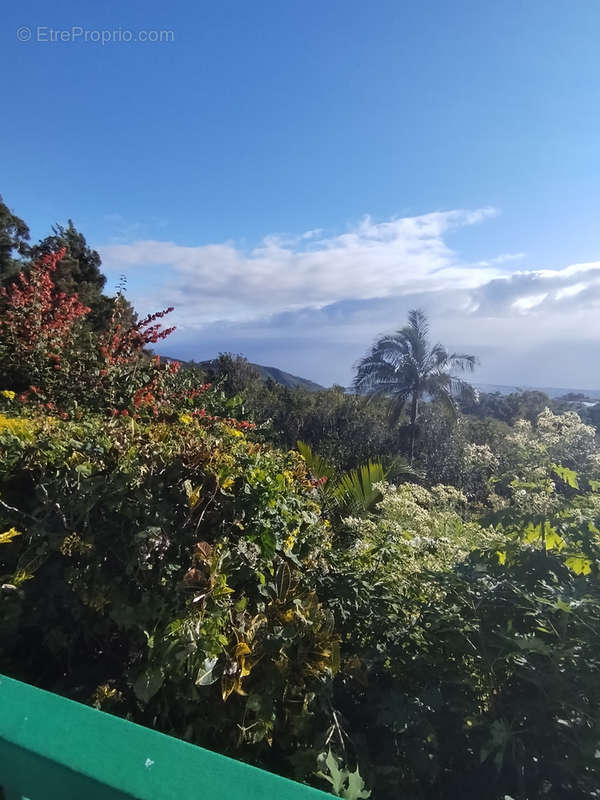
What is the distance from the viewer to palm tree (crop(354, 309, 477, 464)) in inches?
908

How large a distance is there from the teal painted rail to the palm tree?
22.8m

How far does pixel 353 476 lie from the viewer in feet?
16.2

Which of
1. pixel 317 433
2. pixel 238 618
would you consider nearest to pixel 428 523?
pixel 238 618

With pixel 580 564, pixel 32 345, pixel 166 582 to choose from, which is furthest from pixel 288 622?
pixel 32 345

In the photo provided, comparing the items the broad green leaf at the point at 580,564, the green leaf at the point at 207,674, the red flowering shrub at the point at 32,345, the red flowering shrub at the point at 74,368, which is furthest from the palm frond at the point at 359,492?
the red flowering shrub at the point at 32,345

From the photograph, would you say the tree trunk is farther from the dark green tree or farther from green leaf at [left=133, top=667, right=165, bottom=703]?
green leaf at [left=133, top=667, right=165, bottom=703]

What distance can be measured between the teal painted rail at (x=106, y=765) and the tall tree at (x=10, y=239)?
22.5 m

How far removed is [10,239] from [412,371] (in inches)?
771

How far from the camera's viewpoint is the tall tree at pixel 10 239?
66.6ft

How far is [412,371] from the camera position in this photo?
23.4 meters

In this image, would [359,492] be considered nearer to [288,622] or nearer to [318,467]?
[318,467]

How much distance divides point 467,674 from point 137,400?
4.03 metres

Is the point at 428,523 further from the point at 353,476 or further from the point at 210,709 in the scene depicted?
the point at 210,709

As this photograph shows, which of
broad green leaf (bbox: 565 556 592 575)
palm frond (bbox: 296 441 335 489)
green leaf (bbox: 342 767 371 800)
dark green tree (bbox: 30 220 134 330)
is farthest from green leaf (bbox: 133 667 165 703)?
dark green tree (bbox: 30 220 134 330)
